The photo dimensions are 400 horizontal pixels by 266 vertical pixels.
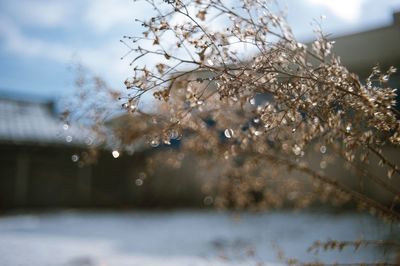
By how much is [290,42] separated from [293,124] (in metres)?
0.56

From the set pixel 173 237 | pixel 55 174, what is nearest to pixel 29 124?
pixel 55 174

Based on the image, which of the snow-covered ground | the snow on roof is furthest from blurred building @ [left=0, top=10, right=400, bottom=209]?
the snow-covered ground

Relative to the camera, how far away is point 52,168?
14.0 m

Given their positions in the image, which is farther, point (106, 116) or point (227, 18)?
point (106, 116)

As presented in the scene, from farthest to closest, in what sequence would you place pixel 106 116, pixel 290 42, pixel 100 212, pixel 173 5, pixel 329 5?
pixel 100 212 → pixel 106 116 → pixel 329 5 → pixel 290 42 → pixel 173 5

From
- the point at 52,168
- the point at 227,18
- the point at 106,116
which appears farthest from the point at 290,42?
the point at 52,168

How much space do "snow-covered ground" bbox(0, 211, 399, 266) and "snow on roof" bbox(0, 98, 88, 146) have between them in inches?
91.6

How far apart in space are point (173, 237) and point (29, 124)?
26.3ft

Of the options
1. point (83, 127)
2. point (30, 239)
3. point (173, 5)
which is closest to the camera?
point (173, 5)

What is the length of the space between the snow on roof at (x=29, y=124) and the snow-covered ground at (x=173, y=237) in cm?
233

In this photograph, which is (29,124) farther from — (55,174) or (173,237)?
(173,237)

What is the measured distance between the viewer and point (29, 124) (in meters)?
14.2

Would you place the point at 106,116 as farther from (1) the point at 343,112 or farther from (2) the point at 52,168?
(2) the point at 52,168

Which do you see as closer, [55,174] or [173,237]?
[173,237]
